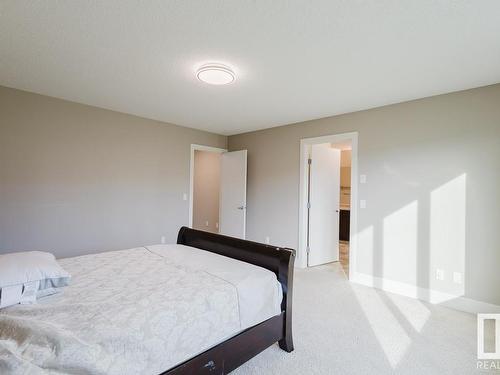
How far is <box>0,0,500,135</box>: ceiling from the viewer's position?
1646mm

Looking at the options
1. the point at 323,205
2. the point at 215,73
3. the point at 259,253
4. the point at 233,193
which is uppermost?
the point at 215,73

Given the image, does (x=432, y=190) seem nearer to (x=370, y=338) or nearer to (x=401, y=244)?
(x=401, y=244)

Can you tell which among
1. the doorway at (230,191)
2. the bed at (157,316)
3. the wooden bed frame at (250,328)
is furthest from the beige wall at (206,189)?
the bed at (157,316)

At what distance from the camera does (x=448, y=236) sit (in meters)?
2.85

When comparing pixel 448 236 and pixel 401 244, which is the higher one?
pixel 448 236

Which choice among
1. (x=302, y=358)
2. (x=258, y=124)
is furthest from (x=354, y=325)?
(x=258, y=124)

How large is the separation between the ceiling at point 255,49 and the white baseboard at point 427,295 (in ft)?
7.19

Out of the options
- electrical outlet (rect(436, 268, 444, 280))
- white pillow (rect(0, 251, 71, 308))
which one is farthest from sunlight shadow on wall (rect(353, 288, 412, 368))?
white pillow (rect(0, 251, 71, 308))

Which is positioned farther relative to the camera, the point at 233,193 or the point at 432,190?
the point at 233,193

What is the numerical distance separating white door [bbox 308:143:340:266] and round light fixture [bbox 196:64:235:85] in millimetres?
2216

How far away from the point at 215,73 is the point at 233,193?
9.38ft

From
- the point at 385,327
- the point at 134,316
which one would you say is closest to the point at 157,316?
the point at 134,316

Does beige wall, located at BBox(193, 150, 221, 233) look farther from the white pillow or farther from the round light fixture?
the white pillow

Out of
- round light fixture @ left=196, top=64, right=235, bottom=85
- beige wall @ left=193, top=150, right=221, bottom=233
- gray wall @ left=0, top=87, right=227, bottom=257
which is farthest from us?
beige wall @ left=193, top=150, right=221, bottom=233
